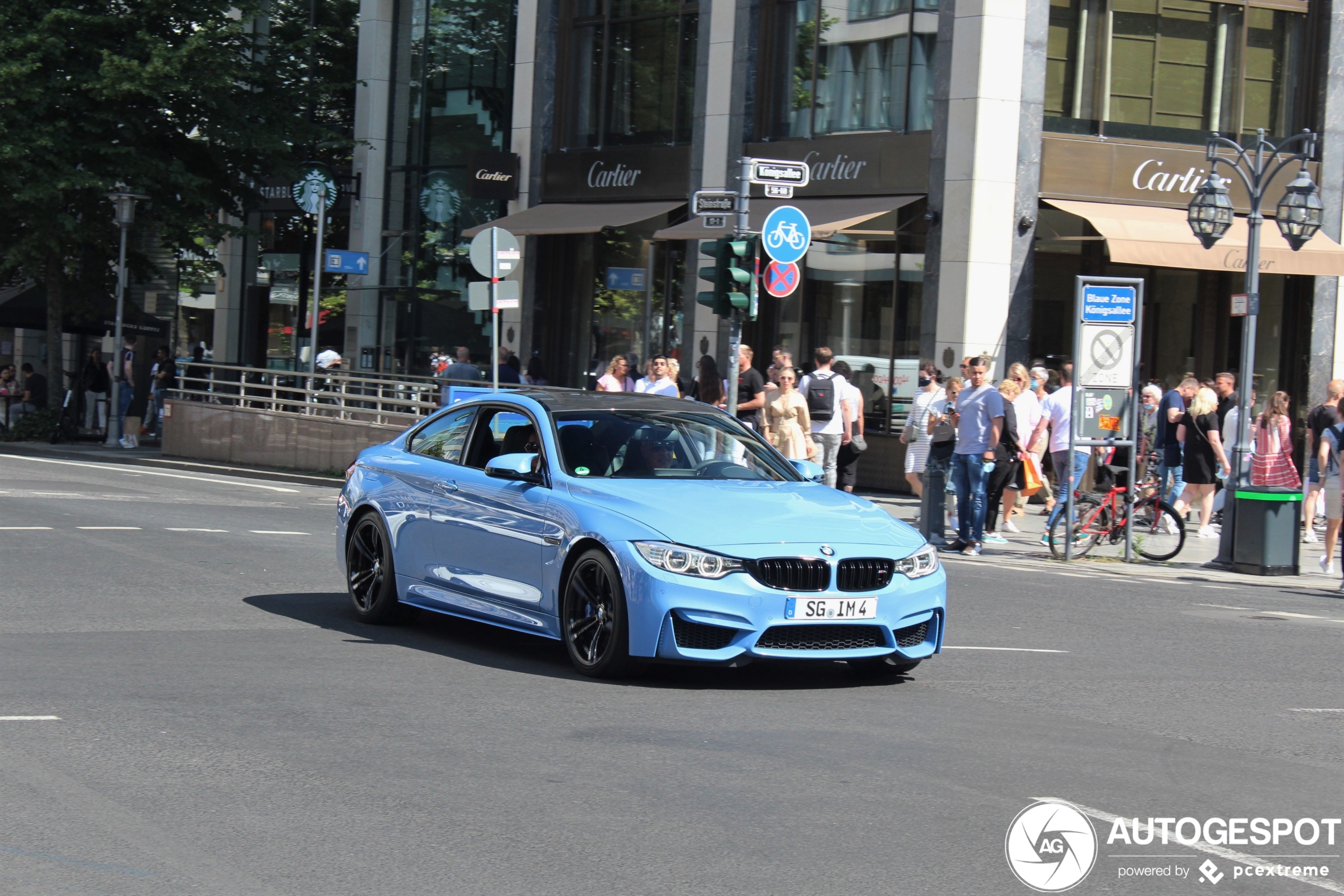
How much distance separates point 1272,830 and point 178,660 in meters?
5.41

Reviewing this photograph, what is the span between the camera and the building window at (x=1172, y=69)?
2408 centimetres

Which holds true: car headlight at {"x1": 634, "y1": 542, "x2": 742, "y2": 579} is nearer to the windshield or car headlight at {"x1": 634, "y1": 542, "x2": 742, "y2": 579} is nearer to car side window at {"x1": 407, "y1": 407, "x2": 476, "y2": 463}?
the windshield

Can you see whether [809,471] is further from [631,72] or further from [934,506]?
[631,72]

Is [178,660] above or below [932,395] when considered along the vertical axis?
below

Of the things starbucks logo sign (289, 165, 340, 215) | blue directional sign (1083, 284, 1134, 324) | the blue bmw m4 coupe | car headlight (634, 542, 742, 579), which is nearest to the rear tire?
the blue bmw m4 coupe

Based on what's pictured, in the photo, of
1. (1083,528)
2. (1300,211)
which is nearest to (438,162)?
(1300,211)

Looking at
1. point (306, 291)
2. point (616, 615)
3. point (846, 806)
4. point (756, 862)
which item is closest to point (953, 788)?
point (846, 806)

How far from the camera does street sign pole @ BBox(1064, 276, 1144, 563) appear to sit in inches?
643

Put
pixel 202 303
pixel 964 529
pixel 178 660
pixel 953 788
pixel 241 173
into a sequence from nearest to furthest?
1. pixel 953 788
2. pixel 178 660
3. pixel 964 529
4. pixel 241 173
5. pixel 202 303

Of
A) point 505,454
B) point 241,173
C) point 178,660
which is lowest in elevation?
point 178,660

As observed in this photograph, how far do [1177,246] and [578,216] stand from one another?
1071cm

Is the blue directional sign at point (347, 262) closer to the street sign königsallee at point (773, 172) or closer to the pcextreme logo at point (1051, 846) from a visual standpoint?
the street sign königsallee at point (773, 172)

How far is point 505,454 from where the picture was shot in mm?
A: 8953

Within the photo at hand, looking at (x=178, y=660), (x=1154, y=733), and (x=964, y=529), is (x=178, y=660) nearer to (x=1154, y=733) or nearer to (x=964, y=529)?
(x=1154, y=733)
